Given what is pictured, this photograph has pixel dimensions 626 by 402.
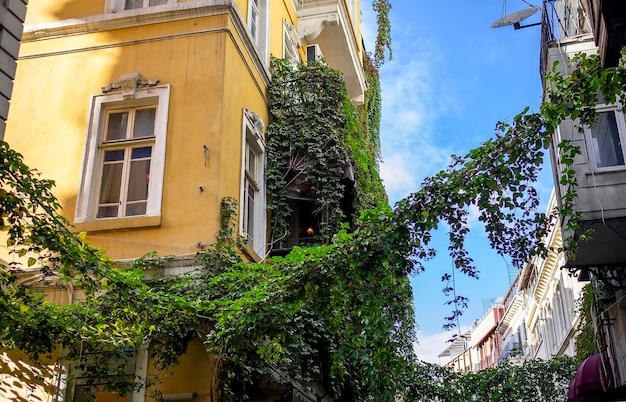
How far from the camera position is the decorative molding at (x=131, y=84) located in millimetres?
12953

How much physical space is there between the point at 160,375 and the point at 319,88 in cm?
740

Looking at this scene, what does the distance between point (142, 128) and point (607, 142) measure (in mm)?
8183

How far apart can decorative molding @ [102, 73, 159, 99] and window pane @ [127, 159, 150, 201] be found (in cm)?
129

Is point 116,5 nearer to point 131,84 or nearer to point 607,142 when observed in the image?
point 131,84

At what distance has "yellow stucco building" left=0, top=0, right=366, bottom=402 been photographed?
1181 cm

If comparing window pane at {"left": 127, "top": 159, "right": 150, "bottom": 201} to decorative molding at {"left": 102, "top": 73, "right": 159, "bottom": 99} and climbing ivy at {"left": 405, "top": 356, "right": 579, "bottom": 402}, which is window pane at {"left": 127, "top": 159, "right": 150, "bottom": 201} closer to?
decorative molding at {"left": 102, "top": 73, "right": 159, "bottom": 99}

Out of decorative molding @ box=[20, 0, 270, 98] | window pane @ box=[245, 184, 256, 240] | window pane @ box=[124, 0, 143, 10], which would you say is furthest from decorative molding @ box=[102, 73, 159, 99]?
window pane @ box=[245, 184, 256, 240]

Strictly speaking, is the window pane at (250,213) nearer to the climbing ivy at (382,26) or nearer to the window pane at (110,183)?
the window pane at (110,183)

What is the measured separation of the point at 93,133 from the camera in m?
12.9

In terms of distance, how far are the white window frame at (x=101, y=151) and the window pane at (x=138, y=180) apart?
8.3 inches

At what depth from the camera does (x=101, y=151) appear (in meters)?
13.0

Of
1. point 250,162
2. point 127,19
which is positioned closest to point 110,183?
point 250,162

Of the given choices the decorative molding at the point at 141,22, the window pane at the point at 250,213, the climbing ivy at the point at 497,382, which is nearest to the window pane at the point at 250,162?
the window pane at the point at 250,213

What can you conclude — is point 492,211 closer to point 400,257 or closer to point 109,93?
point 400,257
